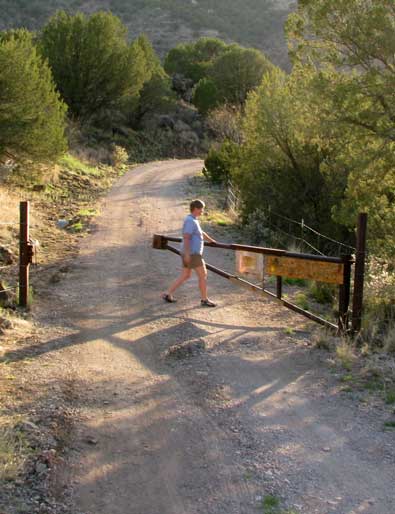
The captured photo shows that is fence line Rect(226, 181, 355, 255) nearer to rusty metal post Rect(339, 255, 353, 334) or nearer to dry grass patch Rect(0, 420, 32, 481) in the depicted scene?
rusty metal post Rect(339, 255, 353, 334)

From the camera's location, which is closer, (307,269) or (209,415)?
(209,415)

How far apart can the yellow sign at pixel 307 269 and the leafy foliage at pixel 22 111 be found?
45.8 ft

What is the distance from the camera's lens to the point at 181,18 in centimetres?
8681

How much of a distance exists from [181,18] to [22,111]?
2837 inches

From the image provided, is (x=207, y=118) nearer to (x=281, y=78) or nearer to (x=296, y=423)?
(x=281, y=78)

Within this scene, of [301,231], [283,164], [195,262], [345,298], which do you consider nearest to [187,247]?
[195,262]

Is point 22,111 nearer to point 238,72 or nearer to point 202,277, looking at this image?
point 202,277

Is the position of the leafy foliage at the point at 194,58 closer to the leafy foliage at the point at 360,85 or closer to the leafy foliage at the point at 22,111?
the leafy foliage at the point at 22,111

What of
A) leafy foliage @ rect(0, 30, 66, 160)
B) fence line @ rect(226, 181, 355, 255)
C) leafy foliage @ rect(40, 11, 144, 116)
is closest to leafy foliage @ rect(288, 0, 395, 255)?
fence line @ rect(226, 181, 355, 255)

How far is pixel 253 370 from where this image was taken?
708 centimetres

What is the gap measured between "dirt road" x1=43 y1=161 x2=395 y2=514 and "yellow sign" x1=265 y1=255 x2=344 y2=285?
0.81 m

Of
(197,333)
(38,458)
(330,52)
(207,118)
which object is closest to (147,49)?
(207,118)

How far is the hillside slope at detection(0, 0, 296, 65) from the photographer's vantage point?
77250 mm

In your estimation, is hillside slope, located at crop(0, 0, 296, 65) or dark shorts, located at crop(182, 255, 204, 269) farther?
hillside slope, located at crop(0, 0, 296, 65)
